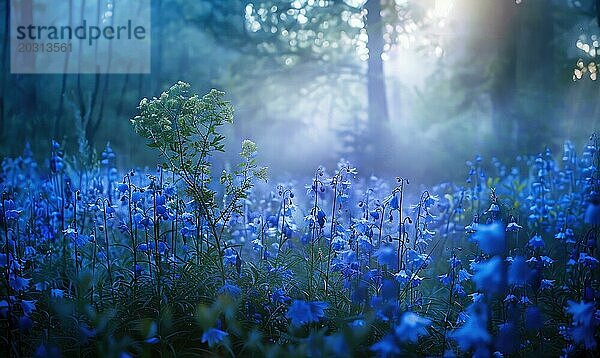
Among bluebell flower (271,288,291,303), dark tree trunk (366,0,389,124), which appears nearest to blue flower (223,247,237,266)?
bluebell flower (271,288,291,303)

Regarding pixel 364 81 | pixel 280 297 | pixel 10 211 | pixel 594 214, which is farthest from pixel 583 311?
pixel 364 81

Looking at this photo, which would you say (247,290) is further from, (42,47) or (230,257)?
(42,47)

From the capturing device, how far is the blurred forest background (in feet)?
24.0

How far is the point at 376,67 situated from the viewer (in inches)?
309

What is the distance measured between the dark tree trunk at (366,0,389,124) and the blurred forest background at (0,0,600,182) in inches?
0.8

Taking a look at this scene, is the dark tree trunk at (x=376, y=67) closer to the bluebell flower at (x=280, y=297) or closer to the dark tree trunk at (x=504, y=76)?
the dark tree trunk at (x=504, y=76)

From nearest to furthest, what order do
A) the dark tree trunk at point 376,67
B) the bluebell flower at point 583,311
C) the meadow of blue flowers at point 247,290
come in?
the bluebell flower at point 583,311 < the meadow of blue flowers at point 247,290 < the dark tree trunk at point 376,67

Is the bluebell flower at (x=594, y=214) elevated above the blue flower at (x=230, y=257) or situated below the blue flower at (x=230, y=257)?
below

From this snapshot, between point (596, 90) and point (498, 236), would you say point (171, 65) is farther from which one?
point (498, 236)

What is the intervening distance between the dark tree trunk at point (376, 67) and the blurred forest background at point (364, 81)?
0.8 inches

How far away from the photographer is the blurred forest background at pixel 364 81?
7.32 metres

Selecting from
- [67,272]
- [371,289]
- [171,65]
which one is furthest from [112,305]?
[171,65]

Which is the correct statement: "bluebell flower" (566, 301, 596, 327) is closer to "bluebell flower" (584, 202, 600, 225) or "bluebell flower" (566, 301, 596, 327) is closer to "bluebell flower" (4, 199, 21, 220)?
"bluebell flower" (584, 202, 600, 225)

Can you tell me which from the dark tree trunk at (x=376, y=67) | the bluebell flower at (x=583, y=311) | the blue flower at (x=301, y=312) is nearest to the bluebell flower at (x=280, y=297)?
the blue flower at (x=301, y=312)
